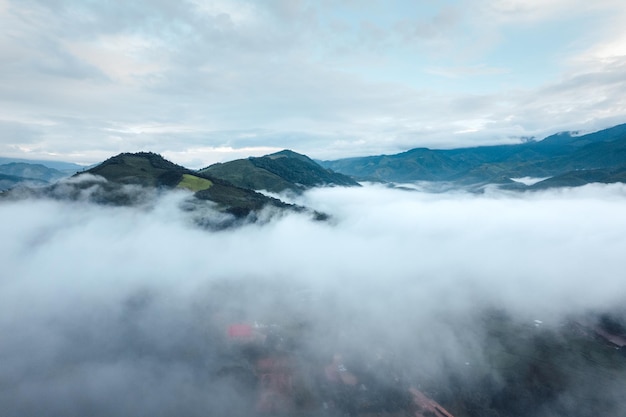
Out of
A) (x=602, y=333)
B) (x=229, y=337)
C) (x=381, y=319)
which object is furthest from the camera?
(x=381, y=319)

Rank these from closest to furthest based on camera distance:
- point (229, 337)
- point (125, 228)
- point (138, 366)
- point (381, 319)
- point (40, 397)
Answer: point (40, 397), point (138, 366), point (229, 337), point (381, 319), point (125, 228)

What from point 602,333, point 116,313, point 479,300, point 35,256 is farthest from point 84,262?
point 602,333

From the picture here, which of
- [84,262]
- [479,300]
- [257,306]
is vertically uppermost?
[84,262]

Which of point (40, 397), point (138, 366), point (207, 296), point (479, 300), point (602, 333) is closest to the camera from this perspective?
point (40, 397)

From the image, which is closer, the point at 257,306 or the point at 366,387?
the point at 366,387

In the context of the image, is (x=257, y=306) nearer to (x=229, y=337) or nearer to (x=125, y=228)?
(x=229, y=337)

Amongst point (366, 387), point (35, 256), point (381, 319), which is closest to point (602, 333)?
point (381, 319)

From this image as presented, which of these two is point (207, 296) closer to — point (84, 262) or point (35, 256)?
point (84, 262)

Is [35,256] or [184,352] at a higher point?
[35,256]

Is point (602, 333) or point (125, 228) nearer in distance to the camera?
point (602, 333)
